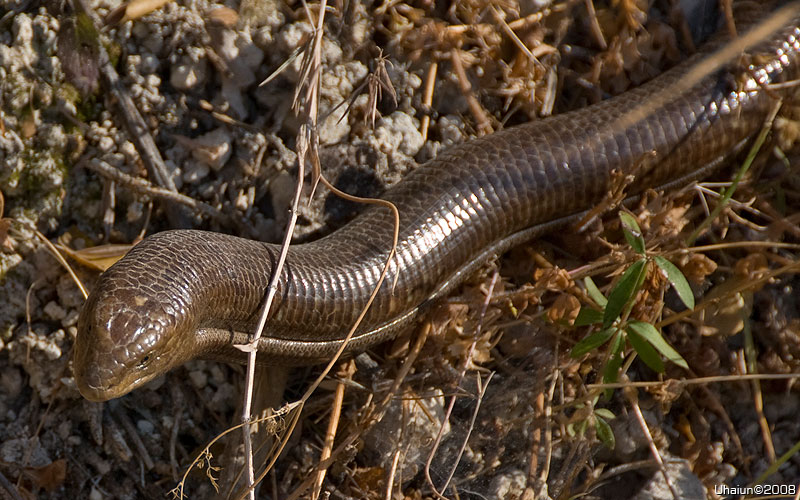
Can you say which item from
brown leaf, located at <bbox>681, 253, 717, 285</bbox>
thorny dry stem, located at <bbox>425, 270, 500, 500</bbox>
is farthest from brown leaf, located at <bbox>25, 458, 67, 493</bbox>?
brown leaf, located at <bbox>681, 253, 717, 285</bbox>

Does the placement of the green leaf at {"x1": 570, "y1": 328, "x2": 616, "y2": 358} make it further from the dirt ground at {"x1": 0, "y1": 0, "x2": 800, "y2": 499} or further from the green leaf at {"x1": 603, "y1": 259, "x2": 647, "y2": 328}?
the dirt ground at {"x1": 0, "y1": 0, "x2": 800, "y2": 499}

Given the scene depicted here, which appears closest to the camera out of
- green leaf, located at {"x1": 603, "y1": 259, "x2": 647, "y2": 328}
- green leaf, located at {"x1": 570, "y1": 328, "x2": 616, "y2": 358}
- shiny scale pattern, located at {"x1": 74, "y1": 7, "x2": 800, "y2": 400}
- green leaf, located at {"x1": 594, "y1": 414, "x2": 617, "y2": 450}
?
shiny scale pattern, located at {"x1": 74, "y1": 7, "x2": 800, "y2": 400}

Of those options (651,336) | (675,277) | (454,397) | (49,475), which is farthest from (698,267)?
(49,475)

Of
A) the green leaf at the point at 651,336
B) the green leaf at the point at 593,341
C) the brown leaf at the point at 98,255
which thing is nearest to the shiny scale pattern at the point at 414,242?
the brown leaf at the point at 98,255

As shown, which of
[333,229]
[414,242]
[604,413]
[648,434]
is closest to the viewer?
[604,413]

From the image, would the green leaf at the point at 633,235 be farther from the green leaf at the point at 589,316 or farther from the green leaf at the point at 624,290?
the green leaf at the point at 589,316

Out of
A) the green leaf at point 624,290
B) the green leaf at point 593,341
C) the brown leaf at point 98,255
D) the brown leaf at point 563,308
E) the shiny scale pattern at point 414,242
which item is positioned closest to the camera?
the shiny scale pattern at point 414,242

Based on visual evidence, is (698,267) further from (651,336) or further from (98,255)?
(98,255)
